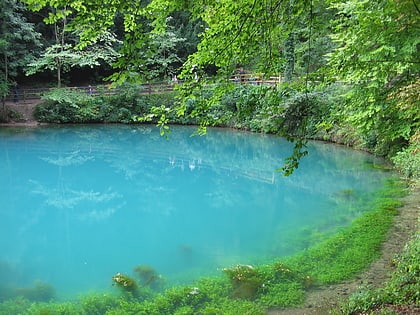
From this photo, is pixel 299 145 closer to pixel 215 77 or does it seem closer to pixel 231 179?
pixel 215 77

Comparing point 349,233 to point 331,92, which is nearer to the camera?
point 349,233

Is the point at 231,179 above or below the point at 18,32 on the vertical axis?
below

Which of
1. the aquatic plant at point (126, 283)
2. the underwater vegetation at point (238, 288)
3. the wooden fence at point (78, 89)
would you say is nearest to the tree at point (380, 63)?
the underwater vegetation at point (238, 288)

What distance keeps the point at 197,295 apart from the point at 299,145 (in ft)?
10.2

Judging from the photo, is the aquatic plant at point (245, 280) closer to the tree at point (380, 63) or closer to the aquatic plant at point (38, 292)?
the aquatic plant at point (38, 292)

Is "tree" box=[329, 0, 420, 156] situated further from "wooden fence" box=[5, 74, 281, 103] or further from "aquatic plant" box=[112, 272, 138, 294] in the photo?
"wooden fence" box=[5, 74, 281, 103]

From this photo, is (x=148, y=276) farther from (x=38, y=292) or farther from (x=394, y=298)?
(x=394, y=298)

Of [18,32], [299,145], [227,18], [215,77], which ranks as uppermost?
[18,32]

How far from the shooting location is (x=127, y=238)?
8859mm

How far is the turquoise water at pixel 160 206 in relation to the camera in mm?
7566

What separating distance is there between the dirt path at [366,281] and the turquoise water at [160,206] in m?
1.47

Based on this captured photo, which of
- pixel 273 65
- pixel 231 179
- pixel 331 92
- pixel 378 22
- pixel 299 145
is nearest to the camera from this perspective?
pixel 299 145

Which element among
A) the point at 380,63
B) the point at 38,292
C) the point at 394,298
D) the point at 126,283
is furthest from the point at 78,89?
the point at 394,298

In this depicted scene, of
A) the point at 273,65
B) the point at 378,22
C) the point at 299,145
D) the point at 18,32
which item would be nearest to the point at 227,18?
the point at 273,65
